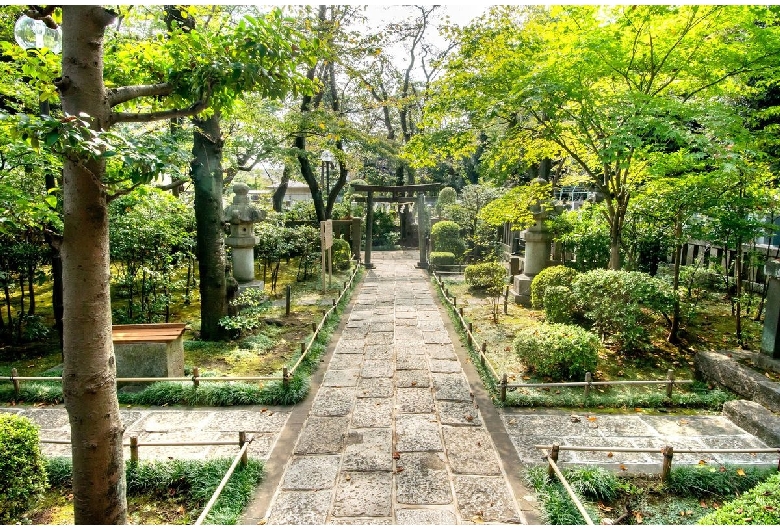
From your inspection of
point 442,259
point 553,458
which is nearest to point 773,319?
point 553,458

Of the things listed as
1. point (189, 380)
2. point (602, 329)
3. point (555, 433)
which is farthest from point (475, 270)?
point (189, 380)

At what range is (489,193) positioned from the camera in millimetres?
17641

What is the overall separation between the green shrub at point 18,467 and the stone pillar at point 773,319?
8598 mm

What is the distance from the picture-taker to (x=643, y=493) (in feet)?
13.3

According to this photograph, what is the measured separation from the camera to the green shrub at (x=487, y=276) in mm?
10977

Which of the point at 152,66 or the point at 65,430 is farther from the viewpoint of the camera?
the point at 65,430

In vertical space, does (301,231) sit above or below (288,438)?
above

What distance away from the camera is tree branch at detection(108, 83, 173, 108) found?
109 inches

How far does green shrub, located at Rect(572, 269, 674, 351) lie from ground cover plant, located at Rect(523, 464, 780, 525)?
303cm

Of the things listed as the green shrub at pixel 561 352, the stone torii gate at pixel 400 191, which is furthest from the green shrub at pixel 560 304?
the stone torii gate at pixel 400 191

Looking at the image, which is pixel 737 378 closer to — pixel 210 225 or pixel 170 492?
pixel 170 492

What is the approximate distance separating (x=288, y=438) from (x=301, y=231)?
9511mm

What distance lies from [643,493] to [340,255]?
1285cm

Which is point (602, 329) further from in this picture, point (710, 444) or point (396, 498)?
point (396, 498)
